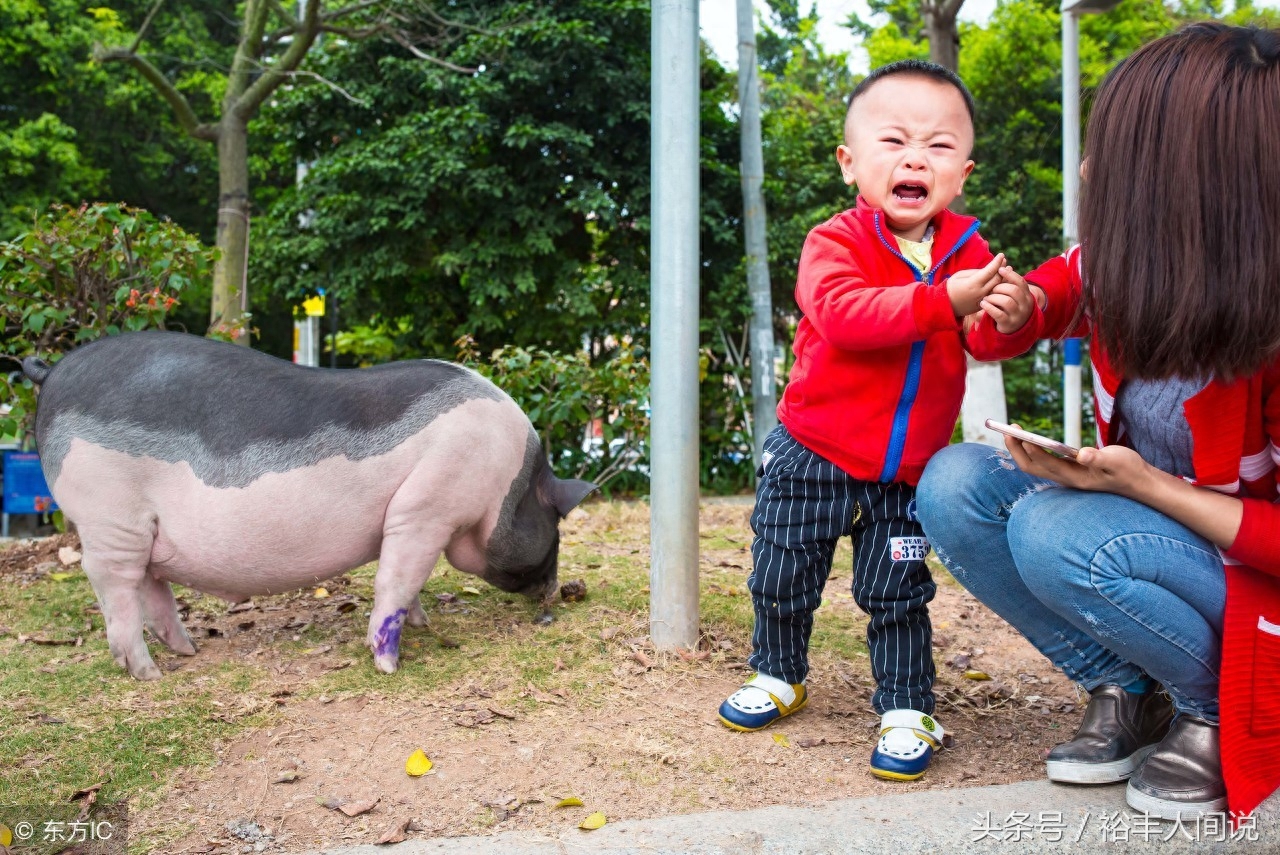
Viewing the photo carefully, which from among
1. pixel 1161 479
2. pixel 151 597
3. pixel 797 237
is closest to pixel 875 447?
pixel 1161 479

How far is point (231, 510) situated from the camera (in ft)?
9.46

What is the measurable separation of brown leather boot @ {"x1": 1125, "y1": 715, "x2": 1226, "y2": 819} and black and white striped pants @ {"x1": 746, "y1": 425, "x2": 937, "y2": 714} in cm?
55

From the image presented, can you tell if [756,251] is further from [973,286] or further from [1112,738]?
[1112,738]

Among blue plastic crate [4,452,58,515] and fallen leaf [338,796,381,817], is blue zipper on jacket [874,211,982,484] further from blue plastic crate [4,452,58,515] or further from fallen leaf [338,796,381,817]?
blue plastic crate [4,452,58,515]

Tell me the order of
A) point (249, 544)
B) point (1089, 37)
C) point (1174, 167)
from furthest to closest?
point (1089, 37) < point (249, 544) < point (1174, 167)

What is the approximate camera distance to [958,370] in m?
2.50

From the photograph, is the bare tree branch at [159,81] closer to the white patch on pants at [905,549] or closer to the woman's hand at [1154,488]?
the white patch on pants at [905,549]

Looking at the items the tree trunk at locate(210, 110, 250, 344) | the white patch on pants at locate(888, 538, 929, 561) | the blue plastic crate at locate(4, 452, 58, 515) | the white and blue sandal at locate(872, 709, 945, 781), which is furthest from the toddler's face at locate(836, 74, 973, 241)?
the blue plastic crate at locate(4, 452, 58, 515)

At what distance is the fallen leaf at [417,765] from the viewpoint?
7.80 feet

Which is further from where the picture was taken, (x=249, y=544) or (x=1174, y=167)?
(x=249, y=544)

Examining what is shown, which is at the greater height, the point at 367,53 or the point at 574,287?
the point at 367,53

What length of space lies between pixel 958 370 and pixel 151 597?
7.70 feet

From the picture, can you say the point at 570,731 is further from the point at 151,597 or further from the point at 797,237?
the point at 797,237

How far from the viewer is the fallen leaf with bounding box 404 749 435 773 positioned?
2377 mm
